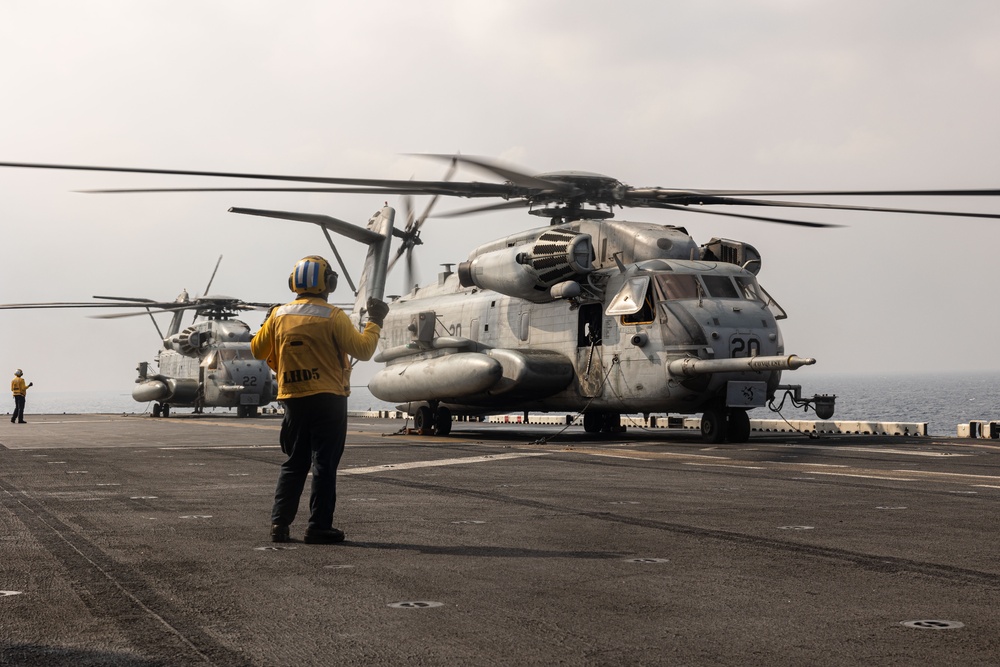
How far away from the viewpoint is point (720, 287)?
2122cm

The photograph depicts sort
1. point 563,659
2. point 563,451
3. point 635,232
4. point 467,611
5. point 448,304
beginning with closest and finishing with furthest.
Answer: point 563,659
point 467,611
point 563,451
point 635,232
point 448,304

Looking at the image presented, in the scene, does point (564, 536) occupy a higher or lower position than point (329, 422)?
lower

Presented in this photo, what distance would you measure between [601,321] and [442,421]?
5.58 metres

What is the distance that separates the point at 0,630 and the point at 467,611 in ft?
6.66

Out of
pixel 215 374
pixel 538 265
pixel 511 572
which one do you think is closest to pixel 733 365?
pixel 538 265

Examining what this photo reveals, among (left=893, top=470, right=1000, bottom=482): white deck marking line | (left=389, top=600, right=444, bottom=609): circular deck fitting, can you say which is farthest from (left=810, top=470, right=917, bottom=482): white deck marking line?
(left=389, top=600, right=444, bottom=609): circular deck fitting

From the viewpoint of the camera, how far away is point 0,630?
4.46 meters

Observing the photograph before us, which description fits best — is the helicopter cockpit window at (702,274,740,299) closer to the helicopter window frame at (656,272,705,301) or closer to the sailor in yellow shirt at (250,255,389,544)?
the helicopter window frame at (656,272,705,301)

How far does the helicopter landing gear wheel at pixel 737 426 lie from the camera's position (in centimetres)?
2080

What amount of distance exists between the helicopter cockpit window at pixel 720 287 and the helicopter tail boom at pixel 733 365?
63.6 inches

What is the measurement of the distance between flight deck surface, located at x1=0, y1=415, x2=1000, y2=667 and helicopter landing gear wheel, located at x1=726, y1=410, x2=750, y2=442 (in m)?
8.06

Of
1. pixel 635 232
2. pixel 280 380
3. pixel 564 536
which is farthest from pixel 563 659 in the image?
pixel 635 232

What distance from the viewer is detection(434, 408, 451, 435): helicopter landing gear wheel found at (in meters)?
26.0

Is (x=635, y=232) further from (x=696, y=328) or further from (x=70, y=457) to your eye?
(x=70, y=457)
